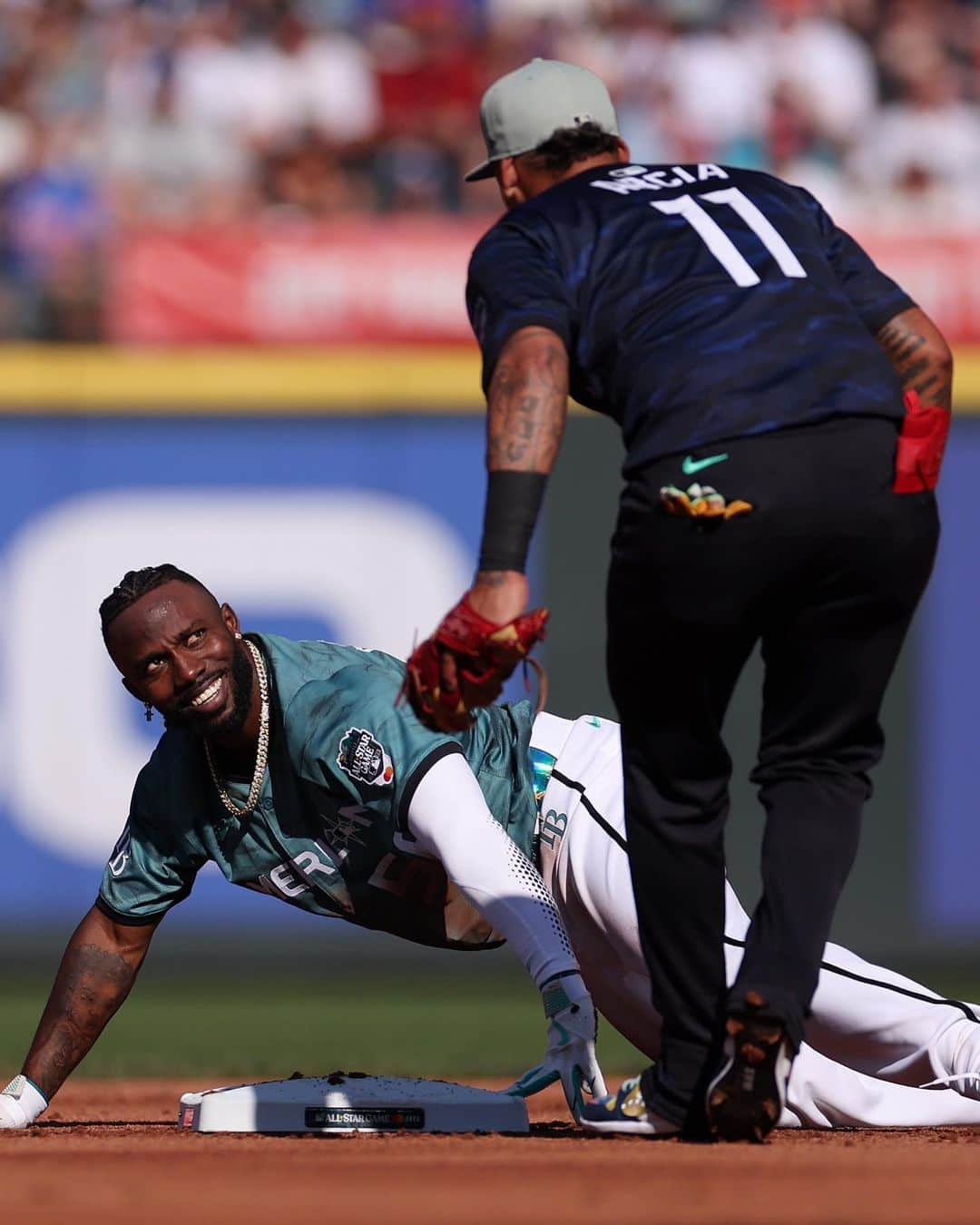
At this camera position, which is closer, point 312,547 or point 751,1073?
point 751,1073

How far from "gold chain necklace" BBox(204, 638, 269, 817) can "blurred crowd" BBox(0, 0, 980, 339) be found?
6.36 meters

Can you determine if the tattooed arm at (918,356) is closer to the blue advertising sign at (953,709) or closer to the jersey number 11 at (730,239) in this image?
the jersey number 11 at (730,239)

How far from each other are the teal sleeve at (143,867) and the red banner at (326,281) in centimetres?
592

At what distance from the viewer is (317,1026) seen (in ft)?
28.1

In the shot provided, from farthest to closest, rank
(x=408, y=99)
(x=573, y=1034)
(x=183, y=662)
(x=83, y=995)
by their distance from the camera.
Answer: (x=408, y=99) < (x=83, y=995) < (x=183, y=662) < (x=573, y=1034)

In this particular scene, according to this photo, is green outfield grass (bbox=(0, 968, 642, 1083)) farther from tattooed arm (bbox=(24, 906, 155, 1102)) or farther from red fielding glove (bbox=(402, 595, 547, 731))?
red fielding glove (bbox=(402, 595, 547, 731))

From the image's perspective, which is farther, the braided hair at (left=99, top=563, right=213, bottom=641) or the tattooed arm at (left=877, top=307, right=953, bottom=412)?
the braided hair at (left=99, top=563, right=213, bottom=641)

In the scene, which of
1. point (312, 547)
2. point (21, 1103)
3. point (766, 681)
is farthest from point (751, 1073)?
point (312, 547)

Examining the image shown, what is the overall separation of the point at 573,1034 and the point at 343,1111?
0.71 meters

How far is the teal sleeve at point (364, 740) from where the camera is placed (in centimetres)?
456

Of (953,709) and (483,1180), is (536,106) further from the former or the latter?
(953,709)

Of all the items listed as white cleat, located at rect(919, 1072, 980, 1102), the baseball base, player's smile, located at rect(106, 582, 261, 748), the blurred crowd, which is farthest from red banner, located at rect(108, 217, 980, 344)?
white cleat, located at rect(919, 1072, 980, 1102)

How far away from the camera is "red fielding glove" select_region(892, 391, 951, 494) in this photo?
3861 millimetres

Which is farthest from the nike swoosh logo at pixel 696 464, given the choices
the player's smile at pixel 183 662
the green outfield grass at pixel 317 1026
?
the green outfield grass at pixel 317 1026
